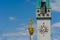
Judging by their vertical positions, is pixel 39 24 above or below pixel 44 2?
below

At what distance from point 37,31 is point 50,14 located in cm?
709

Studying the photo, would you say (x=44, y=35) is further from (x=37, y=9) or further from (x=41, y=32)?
(x=37, y=9)

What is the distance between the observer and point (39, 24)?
315 ft

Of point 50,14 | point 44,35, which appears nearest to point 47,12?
point 50,14

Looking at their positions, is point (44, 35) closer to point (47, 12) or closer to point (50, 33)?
point (50, 33)

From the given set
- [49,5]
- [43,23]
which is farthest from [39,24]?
[49,5]

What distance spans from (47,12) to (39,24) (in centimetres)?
533

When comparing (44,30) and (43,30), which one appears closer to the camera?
(44,30)

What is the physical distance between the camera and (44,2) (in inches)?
3944

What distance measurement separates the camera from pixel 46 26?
314ft

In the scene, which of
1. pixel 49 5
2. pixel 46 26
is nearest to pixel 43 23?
pixel 46 26

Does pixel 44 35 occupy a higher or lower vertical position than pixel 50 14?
lower

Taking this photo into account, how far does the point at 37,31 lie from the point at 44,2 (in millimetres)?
10809

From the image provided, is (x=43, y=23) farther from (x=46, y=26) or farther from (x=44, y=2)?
(x=44, y=2)
